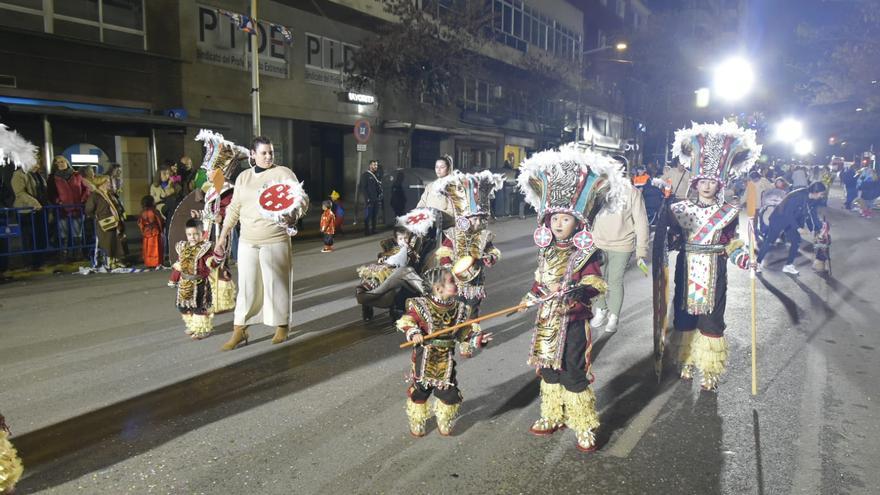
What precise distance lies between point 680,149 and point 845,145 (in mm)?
83435

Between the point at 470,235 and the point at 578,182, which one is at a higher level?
the point at 578,182

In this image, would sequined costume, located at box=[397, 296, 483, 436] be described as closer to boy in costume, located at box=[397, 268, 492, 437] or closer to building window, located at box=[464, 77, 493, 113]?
boy in costume, located at box=[397, 268, 492, 437]

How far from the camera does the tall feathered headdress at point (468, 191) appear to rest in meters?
6.44

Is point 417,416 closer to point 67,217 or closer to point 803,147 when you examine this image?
point 67,217

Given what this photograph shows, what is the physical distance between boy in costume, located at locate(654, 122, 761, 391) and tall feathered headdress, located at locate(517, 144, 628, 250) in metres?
1.40

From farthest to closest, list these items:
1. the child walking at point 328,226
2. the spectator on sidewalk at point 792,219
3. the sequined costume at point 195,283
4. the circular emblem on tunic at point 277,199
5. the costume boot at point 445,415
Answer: the child walking at point 328,226 < the spectator on sidewalk at point 792,219 < the sequined costume at point 195,283 < the circular emblem on tunic at point 277,199 < the costume boot at point 445,415

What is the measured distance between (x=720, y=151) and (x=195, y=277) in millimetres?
5238

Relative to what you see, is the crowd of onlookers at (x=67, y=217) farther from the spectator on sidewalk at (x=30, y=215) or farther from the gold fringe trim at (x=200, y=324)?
the gold fringe trim at (x=200, y=324)

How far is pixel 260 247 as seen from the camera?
6.24 meters

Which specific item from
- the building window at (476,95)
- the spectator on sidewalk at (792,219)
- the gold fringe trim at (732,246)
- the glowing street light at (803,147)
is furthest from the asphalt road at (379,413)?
the glowing street light at (803,147)

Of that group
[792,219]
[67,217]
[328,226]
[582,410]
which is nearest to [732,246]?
[582,410]

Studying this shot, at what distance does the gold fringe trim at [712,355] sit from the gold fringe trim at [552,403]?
1747mm

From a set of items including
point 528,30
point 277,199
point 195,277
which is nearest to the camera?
point 277,199

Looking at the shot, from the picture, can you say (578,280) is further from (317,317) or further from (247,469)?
(317,317)
